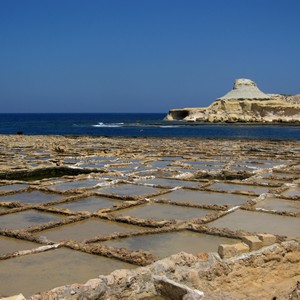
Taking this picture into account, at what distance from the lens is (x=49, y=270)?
15.8 feet

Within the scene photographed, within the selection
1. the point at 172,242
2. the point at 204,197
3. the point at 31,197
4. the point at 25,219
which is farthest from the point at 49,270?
the point at 204,197

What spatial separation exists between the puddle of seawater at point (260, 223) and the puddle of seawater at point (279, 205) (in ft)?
1.82

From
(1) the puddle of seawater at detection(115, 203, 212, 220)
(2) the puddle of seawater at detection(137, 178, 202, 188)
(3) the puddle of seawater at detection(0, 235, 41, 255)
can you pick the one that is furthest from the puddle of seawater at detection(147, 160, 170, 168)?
(3) the puddle of seawater at detection(0, 235, 41, 255)

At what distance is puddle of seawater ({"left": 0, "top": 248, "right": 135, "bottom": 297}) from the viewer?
4434 mm

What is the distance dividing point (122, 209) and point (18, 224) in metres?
1.79

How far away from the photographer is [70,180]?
1108 cm

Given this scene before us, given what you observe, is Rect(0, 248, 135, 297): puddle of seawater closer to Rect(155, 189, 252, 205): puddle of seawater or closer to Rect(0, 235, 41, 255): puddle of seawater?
Rect(0, 235, 41, 255): puddle of seawater

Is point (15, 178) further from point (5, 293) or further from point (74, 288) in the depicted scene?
point (74, 288)

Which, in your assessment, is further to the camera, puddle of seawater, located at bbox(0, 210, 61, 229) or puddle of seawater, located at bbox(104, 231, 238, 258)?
puddle of seawater, located at bbox(0, 210, 61, 229)

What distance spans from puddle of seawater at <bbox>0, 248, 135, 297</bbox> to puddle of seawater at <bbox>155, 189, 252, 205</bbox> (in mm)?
→ 3487

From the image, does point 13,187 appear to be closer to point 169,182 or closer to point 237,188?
point 169,182

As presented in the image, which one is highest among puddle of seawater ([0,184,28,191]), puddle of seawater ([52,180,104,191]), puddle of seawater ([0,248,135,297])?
puddle of seawater ([52,180,104,191])

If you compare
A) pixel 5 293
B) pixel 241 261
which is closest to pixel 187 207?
pixel 241 261

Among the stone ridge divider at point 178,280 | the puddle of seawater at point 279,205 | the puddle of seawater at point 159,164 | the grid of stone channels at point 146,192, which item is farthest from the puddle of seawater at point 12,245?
the puddle of seawater at point 159,164
